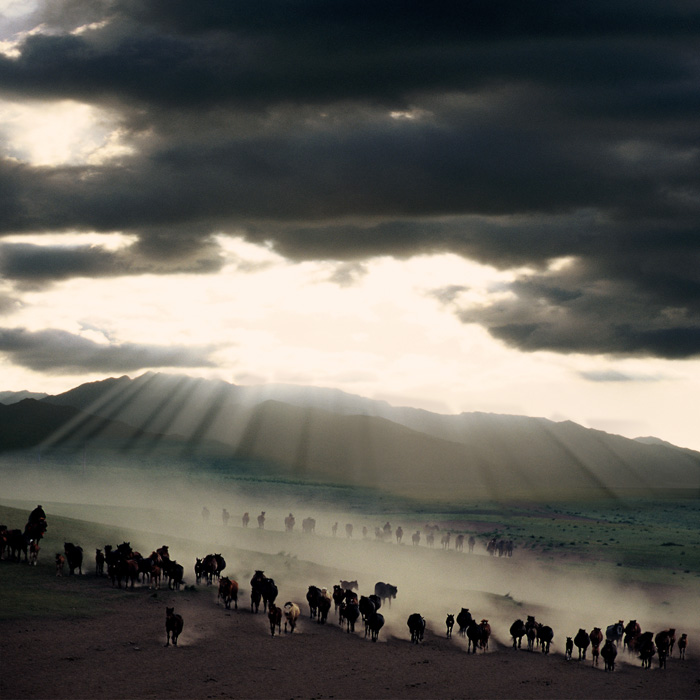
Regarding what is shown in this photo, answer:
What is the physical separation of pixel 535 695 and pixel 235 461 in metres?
172

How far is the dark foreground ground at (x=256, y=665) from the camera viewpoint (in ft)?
74.7

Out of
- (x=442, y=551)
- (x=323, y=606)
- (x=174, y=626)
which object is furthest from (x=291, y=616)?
(x=442, y=551)

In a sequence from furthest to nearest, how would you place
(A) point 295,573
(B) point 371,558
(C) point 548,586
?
(B) point 371,558 → (C) point 548,586 → (A) point 295,573

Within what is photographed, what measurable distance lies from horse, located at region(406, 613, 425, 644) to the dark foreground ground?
1.56ft

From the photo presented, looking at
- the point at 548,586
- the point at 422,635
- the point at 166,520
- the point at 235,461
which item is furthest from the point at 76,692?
the point at 235,461

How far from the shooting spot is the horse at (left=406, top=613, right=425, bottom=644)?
3056 cm

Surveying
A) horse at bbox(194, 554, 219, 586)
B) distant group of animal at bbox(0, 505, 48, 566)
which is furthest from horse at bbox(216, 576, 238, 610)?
distant group of animal at bbox(0, 505, 48, 566)

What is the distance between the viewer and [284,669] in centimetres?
2520

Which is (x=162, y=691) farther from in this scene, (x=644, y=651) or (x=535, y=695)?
(x=644, y=651)

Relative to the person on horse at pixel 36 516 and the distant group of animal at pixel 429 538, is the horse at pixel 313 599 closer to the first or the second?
the person on horse at pixel 36 516

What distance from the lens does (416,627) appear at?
30.6m

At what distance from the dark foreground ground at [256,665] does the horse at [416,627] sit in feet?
1.56

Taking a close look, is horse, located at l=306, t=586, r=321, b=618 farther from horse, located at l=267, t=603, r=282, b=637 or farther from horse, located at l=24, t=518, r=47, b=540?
horse, located at l=24, t=518, r=47, b=540

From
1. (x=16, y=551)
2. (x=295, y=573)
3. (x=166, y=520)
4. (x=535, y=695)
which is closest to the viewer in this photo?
(x=535, y=695)
